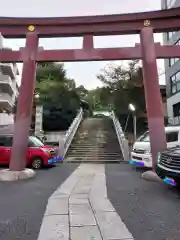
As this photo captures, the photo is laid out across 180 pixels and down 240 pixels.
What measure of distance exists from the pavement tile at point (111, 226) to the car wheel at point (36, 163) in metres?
8.17

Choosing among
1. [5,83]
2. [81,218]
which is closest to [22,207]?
[81,218]

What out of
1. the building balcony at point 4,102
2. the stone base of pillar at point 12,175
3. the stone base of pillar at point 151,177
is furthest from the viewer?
the building balcony at point 4,102

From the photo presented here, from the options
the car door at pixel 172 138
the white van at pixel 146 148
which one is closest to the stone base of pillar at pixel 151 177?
the white van at pixel 146 148

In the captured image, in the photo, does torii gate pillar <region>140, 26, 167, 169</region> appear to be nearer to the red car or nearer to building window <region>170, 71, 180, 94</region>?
the red car

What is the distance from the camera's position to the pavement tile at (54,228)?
3.69m

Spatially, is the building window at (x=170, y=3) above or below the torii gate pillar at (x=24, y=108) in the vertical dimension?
above

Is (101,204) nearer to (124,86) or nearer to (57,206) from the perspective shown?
(57,206)

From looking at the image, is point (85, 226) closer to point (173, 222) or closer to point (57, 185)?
point (173, 222)

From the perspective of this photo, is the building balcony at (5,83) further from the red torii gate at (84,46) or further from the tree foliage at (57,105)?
the red torii gate at (84,46)

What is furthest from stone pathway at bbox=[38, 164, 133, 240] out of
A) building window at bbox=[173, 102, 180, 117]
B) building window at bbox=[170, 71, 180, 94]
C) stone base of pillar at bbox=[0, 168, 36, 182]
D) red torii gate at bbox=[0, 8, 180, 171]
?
building window at bbox=[173, 102, 180, 117]

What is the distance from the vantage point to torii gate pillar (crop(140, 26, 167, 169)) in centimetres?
858

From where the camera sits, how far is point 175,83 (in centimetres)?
2419

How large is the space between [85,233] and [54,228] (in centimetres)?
55

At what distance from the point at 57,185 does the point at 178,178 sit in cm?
383
